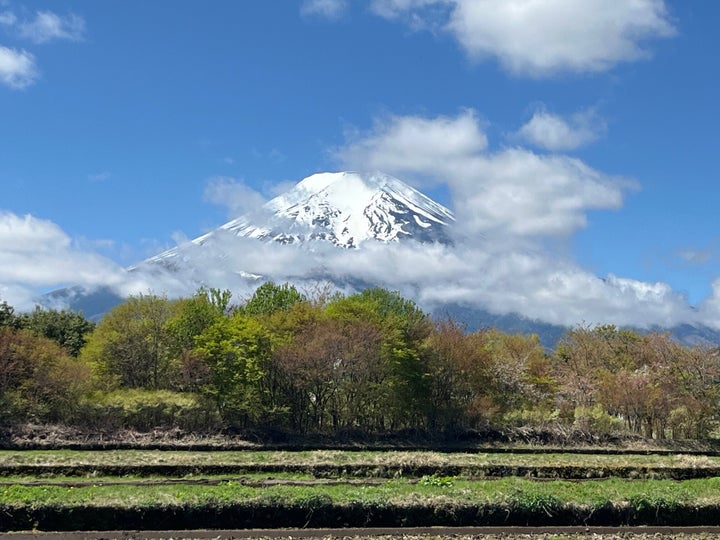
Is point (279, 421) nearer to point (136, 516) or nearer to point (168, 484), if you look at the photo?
point (168, 484)

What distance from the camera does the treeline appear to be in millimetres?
40062

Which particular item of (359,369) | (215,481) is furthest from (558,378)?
(215,481)

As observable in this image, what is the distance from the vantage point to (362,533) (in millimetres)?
18406

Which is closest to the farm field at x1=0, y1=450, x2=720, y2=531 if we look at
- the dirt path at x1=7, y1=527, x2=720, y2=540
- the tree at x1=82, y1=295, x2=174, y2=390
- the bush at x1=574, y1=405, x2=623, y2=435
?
the dirt path at x1=7, y1=527, x2=720, y2=540

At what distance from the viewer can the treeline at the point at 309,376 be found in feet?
131

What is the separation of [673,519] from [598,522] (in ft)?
8.47

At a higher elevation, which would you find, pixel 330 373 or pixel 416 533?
pixel 330 373

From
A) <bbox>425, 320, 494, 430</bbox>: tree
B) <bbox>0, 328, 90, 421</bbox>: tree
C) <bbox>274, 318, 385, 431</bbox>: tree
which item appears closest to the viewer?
<bbox>0, 328, 90, 421</bbox>: tree

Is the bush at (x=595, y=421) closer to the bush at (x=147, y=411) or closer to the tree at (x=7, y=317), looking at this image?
the bush at (x=147, y=411)

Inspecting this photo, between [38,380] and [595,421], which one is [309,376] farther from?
[595,421]

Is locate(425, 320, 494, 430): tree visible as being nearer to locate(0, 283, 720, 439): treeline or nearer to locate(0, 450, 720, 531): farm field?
locate(0, 283, 720, 439): treeline

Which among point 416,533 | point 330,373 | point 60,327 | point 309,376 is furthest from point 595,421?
point 60,327

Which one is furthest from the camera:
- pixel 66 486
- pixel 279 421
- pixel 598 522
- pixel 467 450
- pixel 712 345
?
pixel 712 345

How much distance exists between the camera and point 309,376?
43906 millimetres
